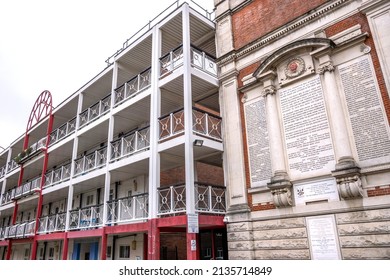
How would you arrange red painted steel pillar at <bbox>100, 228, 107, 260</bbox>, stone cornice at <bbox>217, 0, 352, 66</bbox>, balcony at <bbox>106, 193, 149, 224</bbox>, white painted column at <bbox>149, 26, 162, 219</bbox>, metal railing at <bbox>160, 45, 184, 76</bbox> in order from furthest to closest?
1. metal railing at <bbox>160, 45, 184, 76</bbox>
2. red painted steel pillar at <bbox>100, 228, 107, 260</bbox>
3. balcony at <bbox>106, 193, 149, 224</bbox>
4. white painted column at <bbox>149, 26, 162, 219</bbox>
5. stone cornice at <bbox>217, 0, 352, 66</bbox>

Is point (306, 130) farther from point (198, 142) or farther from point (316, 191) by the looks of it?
point (198, 142)

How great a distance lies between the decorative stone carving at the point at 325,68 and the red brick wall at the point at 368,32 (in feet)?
3.53

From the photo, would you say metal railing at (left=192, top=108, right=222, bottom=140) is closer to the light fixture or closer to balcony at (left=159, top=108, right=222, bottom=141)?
balcony at (left=159, top=108, right=222, bottom=141)

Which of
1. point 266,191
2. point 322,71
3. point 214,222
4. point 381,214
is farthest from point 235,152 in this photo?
point 381,214

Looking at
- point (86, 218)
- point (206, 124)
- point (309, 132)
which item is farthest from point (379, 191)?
point (86, 218)

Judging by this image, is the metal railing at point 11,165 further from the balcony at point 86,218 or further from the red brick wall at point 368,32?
the red brick wall at point 368,32

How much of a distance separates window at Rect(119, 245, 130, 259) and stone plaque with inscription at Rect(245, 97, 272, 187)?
7.99m

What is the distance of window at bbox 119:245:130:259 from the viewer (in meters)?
15.0

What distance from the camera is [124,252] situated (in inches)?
597

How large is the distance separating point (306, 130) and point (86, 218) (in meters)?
11.4

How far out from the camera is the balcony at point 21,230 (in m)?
18.4

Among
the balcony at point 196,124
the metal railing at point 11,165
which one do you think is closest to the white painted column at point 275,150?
the balcony at point 196,124

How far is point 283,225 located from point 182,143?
421cm

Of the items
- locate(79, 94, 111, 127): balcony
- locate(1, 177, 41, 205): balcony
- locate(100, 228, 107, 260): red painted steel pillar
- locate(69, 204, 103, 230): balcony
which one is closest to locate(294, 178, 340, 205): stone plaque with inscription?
locate(100, 228, 107, 260): red painted steel pillar
